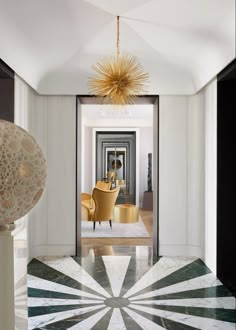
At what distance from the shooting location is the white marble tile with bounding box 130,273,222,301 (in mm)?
3818

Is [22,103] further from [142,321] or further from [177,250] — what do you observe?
[177,250]

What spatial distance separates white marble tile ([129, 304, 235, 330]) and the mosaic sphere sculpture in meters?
2.68

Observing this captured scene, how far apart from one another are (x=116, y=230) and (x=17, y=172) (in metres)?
6.73

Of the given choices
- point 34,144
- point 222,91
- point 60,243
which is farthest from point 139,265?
point 34,144

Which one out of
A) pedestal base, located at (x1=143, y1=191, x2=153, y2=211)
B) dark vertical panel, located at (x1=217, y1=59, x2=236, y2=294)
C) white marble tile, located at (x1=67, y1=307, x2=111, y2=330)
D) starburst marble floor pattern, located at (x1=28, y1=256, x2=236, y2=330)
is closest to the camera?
white marble tile, located at (x1=67, y1=307, x2=111, y2=330)

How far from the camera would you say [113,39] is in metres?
4.05

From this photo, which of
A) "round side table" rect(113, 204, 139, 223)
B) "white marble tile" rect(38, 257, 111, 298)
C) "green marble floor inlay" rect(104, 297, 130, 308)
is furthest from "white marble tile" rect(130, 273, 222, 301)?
"round side table" rect(113, 204, 139, 223)

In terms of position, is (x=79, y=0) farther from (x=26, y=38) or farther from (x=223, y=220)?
(x=223, y=220)

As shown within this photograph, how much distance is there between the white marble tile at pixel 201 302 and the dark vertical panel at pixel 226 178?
2.08ft

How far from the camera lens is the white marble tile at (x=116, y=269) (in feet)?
13.3

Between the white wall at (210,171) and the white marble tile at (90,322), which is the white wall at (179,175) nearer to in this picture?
the white wall at (210,171)

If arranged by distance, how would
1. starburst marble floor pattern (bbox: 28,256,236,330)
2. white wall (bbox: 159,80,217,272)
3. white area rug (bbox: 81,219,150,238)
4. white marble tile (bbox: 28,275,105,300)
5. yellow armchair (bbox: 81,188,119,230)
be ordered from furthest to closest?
1. yellow armchair (bbox: 81,188,119,230)
2. white area rug (bbox: 81,219,150,238)
3. white wall (bbox: 159,80,217,272)
4. white marble tile (bbox: 28,275,105,300)
5. starburst marble floor pattern (bbox: 28,256,236,330)

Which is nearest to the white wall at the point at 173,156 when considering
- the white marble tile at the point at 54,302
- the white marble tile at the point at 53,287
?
the white marble tile at the point at 53,287

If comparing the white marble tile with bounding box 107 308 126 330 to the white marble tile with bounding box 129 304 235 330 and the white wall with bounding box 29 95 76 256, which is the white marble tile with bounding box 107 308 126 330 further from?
the white wall with bounding box 29 95 76 256
